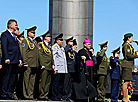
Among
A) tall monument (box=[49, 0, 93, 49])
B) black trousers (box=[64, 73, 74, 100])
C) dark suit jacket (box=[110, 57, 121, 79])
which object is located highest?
tall monument (box=[49, 0, 93, 49])

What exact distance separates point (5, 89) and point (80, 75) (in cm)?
252

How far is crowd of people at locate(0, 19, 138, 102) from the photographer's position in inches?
412

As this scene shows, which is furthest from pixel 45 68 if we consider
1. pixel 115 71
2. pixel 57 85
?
pixel 115 71

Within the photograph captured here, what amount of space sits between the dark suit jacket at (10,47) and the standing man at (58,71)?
162 cm

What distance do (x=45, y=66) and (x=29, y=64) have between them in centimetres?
55

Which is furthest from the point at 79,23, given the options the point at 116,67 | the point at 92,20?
the point at 116,67

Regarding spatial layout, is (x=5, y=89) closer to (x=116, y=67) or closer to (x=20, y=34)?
(x=20, y=34)

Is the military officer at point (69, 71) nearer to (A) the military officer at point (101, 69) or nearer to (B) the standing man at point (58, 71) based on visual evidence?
(B) the standing man at point (58, 71)

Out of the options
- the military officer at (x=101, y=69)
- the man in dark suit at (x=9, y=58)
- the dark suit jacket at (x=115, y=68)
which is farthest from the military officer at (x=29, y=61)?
the military officer at (x=101, y=69)

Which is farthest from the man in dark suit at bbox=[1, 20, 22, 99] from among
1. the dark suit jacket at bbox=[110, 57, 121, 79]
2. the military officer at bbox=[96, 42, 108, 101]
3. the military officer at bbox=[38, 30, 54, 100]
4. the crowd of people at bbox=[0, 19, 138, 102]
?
the military officer at bbox=[96, 42, 108, 101]

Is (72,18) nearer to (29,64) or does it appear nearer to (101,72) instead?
(101,72)

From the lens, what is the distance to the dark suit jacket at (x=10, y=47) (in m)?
10.3

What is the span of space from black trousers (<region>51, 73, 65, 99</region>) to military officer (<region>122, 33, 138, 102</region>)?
1819mm

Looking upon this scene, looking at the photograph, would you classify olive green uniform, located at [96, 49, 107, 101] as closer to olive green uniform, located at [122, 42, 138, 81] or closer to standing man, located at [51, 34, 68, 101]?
olive green uniform, located at [122, 42, 138, 81]
